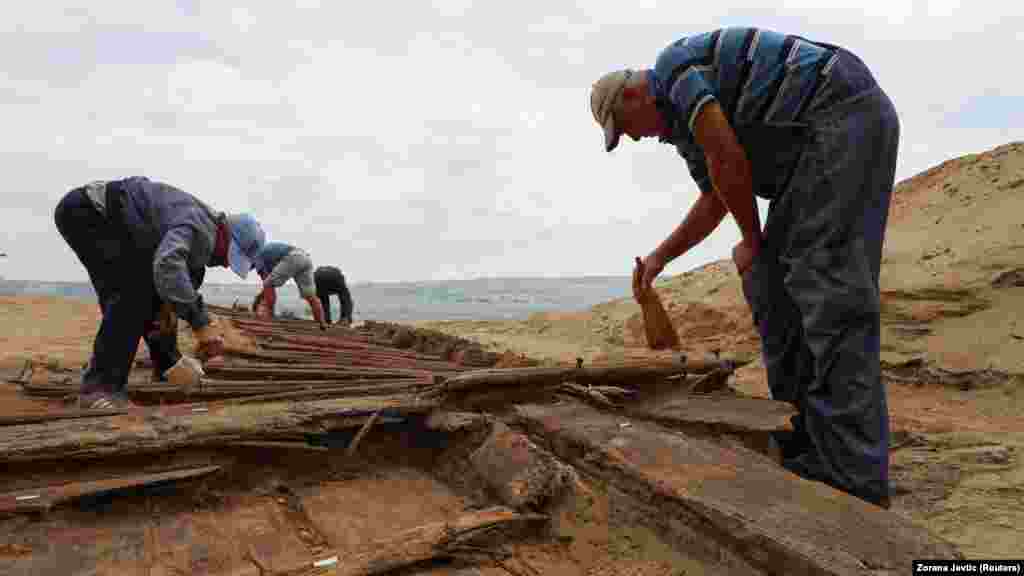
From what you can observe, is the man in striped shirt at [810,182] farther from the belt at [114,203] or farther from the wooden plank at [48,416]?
the belt at [114,203]

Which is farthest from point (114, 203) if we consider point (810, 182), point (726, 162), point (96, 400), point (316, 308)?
point (316, 308)

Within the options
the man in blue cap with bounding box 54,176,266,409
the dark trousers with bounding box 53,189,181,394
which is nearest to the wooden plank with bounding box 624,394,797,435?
the man in blue cap with bounding box 54,176,266,409

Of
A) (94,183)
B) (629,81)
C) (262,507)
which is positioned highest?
(629,81)

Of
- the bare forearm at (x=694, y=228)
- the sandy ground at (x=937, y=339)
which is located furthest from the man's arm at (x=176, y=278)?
the bare forearm at (x=694, y=228)

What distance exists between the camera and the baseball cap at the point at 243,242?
138 inches

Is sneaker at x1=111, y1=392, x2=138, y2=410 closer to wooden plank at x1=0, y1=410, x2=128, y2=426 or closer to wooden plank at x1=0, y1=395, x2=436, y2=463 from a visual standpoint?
wooden plank at x1=0, y1=410, x2=128, y2=426

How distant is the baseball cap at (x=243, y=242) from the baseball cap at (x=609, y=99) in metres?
2.20

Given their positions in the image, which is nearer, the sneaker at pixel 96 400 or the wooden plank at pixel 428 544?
the wooden plank at pixel 428 544

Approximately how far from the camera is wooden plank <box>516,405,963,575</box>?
97 cm

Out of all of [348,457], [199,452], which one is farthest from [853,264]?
Answer: [199,452]

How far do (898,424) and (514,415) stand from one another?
2.34 meters

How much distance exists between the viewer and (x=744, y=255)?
84.0 inches

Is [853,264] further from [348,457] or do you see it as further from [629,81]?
[348,457]

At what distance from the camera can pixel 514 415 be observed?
1.76 metres
